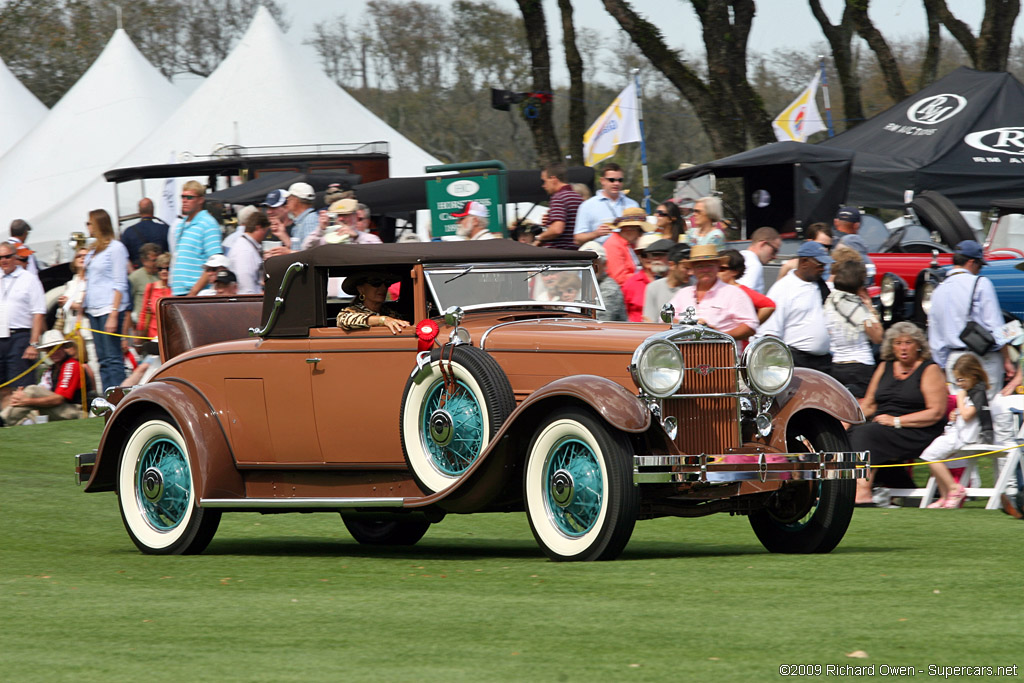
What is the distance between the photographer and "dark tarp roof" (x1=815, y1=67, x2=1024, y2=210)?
18.4 meters

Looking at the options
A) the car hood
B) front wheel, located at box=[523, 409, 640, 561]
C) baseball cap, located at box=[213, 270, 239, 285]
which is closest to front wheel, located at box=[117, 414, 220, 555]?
the car hood

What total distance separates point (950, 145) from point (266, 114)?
14.1 m

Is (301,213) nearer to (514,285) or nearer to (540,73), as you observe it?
(514,285)

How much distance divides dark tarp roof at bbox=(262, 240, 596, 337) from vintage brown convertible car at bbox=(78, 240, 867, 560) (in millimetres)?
13

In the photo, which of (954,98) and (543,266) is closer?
(543,266)

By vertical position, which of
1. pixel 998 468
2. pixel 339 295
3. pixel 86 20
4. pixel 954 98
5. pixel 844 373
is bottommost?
pixel 998 468

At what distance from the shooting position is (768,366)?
7.18 metres

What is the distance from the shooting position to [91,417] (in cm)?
1489

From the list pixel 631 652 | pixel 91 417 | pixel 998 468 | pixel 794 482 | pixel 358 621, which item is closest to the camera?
pixel 631 652

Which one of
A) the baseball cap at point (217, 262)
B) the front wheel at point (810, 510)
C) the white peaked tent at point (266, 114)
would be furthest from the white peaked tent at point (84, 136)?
the front wheel at point (810, 510)

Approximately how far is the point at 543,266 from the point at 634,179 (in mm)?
51567

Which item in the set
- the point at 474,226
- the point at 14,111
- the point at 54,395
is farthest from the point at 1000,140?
the point at 14,111

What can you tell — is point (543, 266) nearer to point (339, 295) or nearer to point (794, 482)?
point (339, 295)

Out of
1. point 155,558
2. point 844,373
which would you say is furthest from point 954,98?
point 155,558
